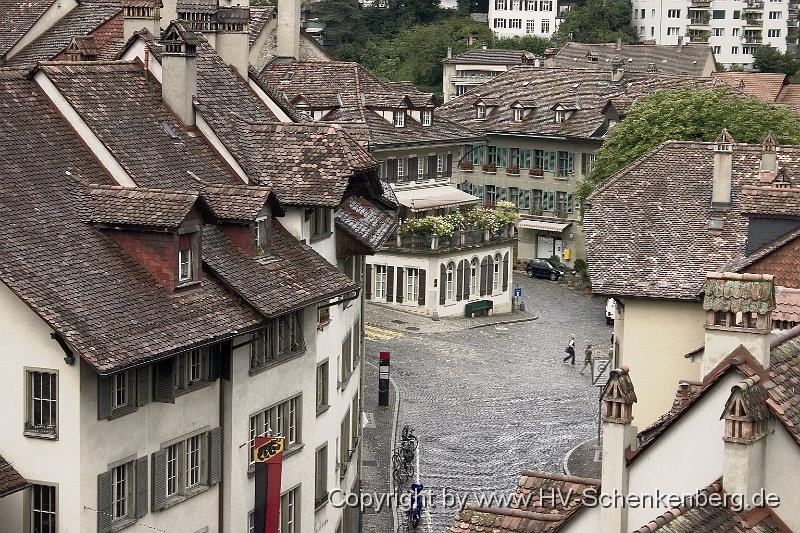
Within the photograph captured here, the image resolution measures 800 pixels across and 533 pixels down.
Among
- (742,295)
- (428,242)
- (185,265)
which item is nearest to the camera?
(742,295)

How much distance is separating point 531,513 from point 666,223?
92.0 feet

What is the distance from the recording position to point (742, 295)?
25609 millimetres

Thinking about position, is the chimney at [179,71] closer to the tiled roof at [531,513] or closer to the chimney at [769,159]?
the tiled roof at [531,513]

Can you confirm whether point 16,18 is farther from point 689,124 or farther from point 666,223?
point 689,124

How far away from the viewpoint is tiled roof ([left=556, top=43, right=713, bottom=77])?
440 feet

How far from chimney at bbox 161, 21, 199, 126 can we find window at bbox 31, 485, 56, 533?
11518 mm

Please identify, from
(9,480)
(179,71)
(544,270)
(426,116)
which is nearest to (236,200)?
(179,71)

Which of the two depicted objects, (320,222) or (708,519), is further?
(320,222)

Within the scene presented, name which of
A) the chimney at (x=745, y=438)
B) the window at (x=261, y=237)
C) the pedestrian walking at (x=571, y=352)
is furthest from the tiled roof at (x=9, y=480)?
the pedestrian walking at (x=571, y=352)

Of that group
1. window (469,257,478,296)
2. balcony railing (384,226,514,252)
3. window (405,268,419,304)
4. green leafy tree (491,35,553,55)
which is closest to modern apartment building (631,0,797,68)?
green leafy tree (491,35,553,55)

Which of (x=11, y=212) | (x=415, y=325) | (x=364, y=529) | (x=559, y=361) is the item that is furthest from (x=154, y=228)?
(x=415, y=325)

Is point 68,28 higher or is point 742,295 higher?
point 68,28

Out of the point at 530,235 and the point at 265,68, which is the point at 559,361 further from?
the point at 530,235

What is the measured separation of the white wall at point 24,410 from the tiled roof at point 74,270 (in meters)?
0.69
